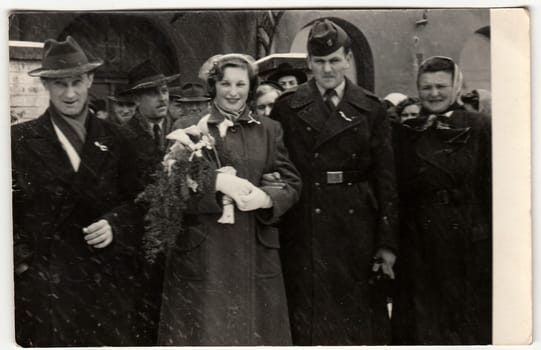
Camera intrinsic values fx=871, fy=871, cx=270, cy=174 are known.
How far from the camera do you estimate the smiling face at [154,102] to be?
4.26 meters

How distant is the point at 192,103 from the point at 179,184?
15.7 inches

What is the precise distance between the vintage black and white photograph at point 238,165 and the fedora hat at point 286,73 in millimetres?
11

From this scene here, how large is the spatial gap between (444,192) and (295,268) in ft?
2.70

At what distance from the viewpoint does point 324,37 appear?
14.0 feet

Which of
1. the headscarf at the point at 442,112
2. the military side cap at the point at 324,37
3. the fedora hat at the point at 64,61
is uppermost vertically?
the military side cap at the point at 324,37

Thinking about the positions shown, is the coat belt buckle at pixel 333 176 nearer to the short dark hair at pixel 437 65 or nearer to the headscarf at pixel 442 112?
the headscarf at pixel 442 112

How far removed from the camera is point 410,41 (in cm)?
427

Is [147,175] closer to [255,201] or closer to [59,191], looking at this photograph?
[59,191]

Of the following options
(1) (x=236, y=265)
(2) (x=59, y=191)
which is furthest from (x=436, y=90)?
(2) (x=59, y=191)

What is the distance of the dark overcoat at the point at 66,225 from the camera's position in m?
4.27

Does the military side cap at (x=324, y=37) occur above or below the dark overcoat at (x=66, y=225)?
above

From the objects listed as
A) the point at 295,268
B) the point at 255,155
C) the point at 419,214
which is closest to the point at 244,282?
the point at 295,268

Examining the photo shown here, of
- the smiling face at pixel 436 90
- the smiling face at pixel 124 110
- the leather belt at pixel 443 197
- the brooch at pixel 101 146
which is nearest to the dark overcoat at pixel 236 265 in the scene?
Result: the smiling face at pixel 124 110

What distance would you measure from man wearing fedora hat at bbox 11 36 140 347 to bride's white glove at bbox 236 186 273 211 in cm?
52
